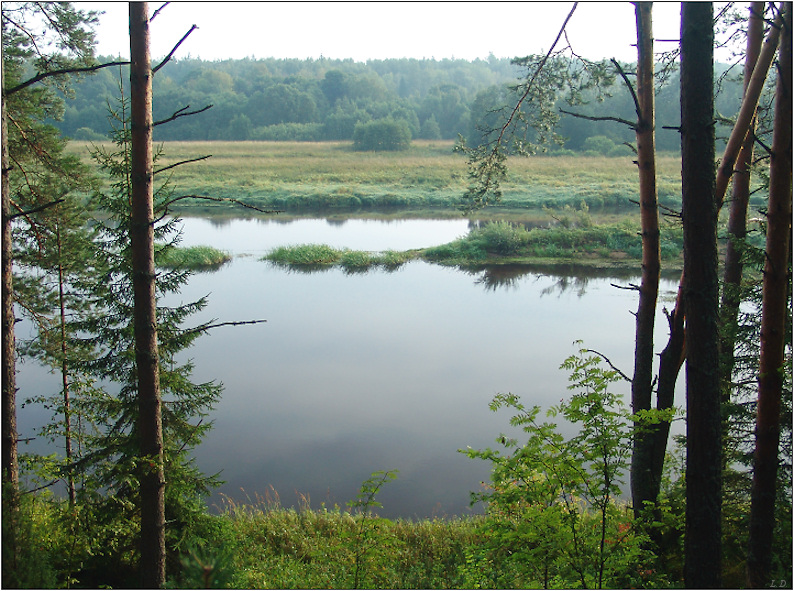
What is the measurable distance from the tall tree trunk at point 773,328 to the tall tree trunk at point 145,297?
4.14m

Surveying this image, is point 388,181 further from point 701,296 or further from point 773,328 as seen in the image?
point 701,296

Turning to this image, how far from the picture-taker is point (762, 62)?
17.3 ft

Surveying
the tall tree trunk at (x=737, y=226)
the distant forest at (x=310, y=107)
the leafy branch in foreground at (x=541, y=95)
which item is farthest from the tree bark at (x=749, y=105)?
the distant forest at (x=310, y=107)

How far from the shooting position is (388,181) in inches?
1617

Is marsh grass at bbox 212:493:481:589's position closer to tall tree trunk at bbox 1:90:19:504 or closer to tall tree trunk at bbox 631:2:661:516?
tall tree trunk at bbox 631:2:661:516

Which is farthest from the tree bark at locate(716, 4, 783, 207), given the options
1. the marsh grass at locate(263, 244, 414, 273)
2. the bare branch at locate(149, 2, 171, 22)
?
the marsh grass at locate(263, 244, 414, 273)

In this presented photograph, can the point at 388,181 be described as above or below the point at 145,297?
above

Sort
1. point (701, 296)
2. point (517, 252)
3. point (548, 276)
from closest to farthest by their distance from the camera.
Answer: point (701, 296), point (548, 276), point (517, 252)

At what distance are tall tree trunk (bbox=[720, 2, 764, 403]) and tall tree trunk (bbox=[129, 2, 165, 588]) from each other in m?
4.34

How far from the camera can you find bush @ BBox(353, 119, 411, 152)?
5875 cm

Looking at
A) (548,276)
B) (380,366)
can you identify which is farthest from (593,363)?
(548,276)

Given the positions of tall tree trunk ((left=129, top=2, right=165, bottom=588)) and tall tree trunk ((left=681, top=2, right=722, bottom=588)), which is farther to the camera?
tall tree trunk ((left=129, top=2, right=165, bottom=588))

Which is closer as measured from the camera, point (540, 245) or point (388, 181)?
point (540, 245)

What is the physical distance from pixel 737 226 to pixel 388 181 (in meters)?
35.3
